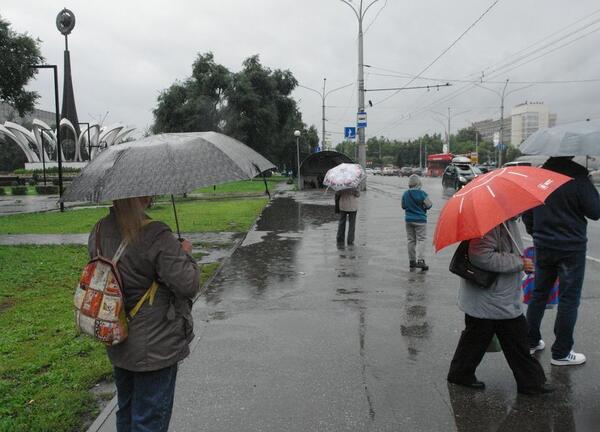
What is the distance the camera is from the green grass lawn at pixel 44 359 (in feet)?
12.1

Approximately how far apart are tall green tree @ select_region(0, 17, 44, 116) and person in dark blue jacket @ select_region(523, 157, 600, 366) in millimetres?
19179

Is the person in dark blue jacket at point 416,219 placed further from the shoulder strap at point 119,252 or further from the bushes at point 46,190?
the bushes at point 46,190

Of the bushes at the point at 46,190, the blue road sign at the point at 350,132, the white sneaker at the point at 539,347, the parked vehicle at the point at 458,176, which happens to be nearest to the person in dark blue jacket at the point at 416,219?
the white sneaker at the point at 539,347

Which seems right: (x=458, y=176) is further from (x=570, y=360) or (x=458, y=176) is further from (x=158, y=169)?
(x=158, y=169)

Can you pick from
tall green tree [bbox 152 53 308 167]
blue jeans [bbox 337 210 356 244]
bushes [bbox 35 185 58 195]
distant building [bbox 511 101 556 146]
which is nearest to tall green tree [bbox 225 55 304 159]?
tall green tree [bbox 152 53 308 167]

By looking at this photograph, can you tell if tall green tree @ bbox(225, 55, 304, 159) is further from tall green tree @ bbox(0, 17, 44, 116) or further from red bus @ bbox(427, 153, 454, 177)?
tall green tree @ bbox(0, 17, 44, 116)

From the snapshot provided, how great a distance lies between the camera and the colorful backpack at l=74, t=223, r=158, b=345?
8.30ft

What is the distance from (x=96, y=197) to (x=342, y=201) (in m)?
8.37

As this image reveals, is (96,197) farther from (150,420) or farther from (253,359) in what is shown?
(253,359)

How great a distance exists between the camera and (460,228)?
357 cm

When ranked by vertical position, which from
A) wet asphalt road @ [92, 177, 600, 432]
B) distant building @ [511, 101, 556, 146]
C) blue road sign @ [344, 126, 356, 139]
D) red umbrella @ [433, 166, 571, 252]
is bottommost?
wet asphalt road @ [92, 177, 600, 432]

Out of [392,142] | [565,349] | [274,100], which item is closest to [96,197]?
[565,349]

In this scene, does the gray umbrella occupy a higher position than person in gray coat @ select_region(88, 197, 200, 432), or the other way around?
the gray umbrella

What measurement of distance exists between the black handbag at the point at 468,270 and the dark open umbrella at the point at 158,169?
1.70m
